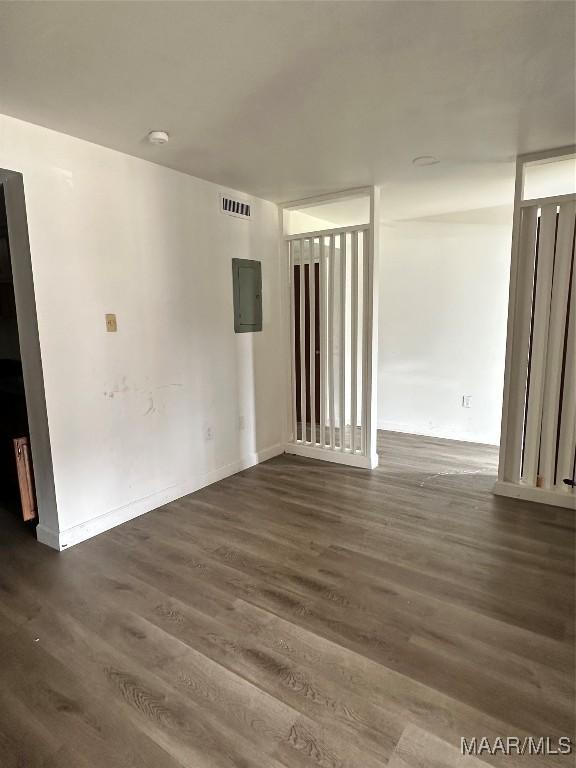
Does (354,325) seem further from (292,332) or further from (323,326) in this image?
(292,332)

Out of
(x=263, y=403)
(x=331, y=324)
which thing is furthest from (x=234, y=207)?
(x=263, y=403)

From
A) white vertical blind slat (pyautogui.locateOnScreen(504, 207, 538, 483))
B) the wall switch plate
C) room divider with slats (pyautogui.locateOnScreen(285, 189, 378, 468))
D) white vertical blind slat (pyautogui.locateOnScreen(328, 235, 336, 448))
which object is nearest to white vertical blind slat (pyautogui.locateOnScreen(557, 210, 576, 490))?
white vertical blind slat (pyautogui.locateOnScreen(504, 207, 538, 483))

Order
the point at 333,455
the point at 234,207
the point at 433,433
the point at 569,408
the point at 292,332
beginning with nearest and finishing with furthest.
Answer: the point at 569,408 → the point at 234,207 → the point at 333,455 → the point at 292,332 → the point at 433,433

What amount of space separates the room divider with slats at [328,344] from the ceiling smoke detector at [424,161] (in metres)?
0.73

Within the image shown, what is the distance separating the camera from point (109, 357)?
114 inches

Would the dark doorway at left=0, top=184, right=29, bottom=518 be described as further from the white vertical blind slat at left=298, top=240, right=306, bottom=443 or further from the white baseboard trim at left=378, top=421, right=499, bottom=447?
the white baseboard trim at left=378, top=421, right=499, bottom=447

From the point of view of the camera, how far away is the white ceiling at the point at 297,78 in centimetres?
159

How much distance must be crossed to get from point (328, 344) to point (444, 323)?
66.3 inches

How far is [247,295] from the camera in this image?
396cm

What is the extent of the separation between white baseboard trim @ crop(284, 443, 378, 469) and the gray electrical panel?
129 cm

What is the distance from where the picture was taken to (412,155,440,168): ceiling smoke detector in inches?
118

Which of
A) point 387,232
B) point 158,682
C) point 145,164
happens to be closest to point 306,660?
point 158,682

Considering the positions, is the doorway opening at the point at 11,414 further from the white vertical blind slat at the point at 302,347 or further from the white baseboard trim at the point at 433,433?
the white baseboard trim at the point at 433,433

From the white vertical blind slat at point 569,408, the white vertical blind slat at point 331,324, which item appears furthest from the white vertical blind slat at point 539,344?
the white vertical blind slat at point 331,324
